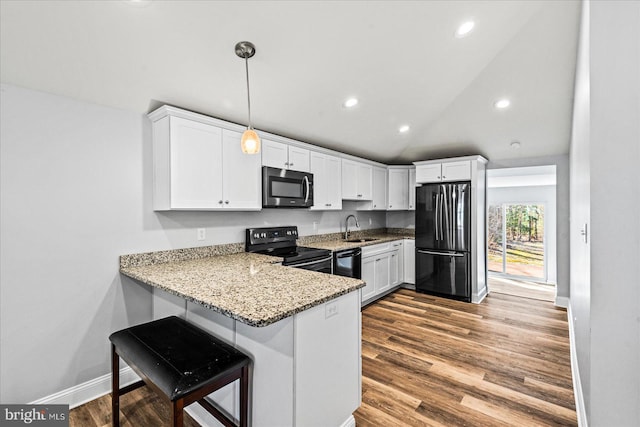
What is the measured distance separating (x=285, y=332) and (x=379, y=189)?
393 centimetres

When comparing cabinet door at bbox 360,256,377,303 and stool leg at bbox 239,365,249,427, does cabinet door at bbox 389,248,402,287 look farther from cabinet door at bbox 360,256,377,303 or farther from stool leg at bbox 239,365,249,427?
stool leg at bbox 239,365,249,427

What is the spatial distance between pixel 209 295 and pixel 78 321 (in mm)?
1364

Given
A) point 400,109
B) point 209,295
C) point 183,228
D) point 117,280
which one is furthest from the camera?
point 400,109

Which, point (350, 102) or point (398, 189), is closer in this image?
point (350, 102)

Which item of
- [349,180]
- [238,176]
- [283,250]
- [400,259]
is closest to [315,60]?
[238,176]

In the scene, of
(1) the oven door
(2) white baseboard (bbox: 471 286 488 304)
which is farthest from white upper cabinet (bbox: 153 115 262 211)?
(2) white baseboard (bbox: 471 286 488 304)

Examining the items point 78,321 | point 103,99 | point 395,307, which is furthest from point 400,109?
point 78,321

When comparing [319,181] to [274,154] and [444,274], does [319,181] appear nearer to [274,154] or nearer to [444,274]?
[274,154]

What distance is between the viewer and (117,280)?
7.55 feet

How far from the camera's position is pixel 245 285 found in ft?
5.71

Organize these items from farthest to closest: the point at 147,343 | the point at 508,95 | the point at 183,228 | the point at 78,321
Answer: the point at 508,95, the point at 183,228, the point at 78,321, the point at 147,343

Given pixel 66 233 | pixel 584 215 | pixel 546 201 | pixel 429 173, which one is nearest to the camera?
pixel 584 215

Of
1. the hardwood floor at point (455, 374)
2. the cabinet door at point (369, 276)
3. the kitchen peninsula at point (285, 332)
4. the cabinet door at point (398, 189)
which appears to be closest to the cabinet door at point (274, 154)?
the kitchen peninsula at point (285, 332)

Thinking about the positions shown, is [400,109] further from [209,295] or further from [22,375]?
[22,375]
